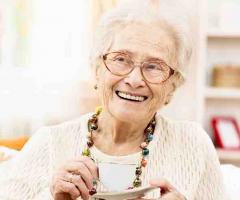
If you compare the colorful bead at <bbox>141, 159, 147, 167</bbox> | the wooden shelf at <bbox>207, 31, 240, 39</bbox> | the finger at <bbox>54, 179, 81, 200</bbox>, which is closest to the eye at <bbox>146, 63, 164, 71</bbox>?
the colorful bead at <bbox>141, 159, 147, 167</bbox>

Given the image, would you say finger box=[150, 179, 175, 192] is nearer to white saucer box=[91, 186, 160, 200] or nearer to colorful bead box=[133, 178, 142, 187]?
white saucer box=[91, 186, 160, 200]

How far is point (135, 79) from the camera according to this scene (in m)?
1.31

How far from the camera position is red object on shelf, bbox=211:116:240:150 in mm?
3092

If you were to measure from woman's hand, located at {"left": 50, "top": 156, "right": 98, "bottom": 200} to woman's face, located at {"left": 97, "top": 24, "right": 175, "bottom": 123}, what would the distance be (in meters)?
0.20

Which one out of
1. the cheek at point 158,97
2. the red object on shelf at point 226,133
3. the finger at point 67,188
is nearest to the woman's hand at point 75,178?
the finger at point 67,188

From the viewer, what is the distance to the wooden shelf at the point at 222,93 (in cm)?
309

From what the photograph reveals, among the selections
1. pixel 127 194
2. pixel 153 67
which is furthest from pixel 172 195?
pixel 153 67

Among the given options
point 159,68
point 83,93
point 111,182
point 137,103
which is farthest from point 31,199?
point 83,93

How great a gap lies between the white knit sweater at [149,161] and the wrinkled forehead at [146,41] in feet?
0.83

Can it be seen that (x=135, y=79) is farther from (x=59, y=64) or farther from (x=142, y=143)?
(x=59, y=64)

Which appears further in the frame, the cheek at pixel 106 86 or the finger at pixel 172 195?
the cheek at pixel 106 86

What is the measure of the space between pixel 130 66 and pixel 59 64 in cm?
177

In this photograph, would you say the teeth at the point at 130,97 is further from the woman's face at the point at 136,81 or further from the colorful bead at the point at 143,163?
the colorful bead at the point at 143,163

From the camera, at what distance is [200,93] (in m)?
3.10
